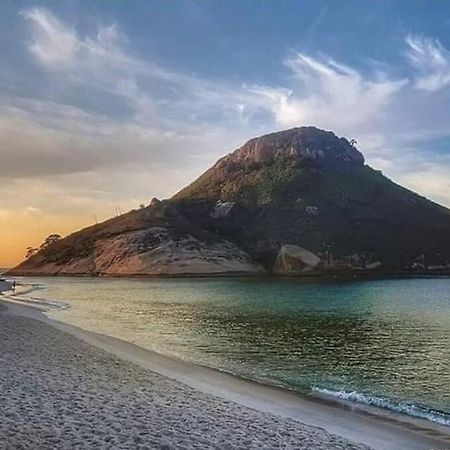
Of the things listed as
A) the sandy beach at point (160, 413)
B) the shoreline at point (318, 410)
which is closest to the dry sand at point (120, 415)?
the sandy beach at point (160, 413)

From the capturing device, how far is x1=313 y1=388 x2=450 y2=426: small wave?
2174 centimetres

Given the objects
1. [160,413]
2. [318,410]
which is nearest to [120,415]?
[160,413]

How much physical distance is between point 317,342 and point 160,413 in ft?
91.6

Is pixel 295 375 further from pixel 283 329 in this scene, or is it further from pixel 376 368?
pixel 283 329

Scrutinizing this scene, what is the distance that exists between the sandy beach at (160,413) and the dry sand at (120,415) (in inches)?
1.1

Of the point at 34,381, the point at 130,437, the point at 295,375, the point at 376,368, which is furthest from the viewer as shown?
the point at 376,368

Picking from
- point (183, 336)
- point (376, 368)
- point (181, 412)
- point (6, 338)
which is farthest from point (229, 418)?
point (183, 336)

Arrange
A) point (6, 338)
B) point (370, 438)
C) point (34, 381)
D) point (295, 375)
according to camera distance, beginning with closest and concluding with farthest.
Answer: point (370, 438), point (34, 381), point (295, 375), point (6, 338)

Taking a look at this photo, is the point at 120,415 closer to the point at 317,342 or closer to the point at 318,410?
the point at 318,410

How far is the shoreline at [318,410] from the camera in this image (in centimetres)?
1853

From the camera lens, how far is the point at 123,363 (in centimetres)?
3141

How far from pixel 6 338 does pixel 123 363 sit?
11110mm

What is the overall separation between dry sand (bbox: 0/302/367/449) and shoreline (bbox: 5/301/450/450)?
1.38m

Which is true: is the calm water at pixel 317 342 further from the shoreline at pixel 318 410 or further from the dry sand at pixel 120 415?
the dry sand at pixel 120 415
